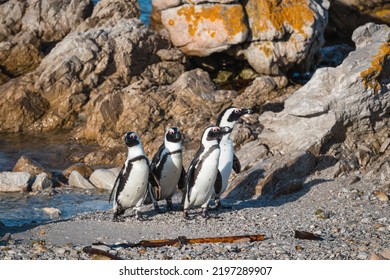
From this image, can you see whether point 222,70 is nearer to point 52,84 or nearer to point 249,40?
point 249,40

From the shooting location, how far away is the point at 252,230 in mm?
11266

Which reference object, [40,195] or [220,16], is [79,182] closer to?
[40,195]

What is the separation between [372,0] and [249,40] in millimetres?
6163

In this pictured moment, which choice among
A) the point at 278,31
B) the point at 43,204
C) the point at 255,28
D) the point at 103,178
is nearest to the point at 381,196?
the point at 103,178

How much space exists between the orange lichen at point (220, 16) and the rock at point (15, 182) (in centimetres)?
677

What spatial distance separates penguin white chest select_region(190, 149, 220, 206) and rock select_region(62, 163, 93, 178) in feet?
15.2

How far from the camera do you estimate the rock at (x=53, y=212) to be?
1388 cm

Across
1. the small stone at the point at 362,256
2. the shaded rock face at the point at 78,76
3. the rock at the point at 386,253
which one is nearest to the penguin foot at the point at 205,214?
the small stone at the point at 362,256

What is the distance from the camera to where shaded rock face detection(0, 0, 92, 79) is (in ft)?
73.7

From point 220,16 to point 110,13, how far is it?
12.1ft

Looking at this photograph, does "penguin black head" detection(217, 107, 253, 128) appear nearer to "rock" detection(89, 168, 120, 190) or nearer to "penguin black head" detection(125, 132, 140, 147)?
"penguin black head" detection(125, 132, 140, 147)

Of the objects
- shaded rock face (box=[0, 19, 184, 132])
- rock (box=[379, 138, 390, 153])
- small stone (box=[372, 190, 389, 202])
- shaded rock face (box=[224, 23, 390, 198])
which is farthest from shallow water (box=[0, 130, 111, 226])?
rock (box=[379, 138, 390, 153])

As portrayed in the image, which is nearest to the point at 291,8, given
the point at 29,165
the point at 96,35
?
the point at 96,35

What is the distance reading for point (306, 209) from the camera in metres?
12.8
